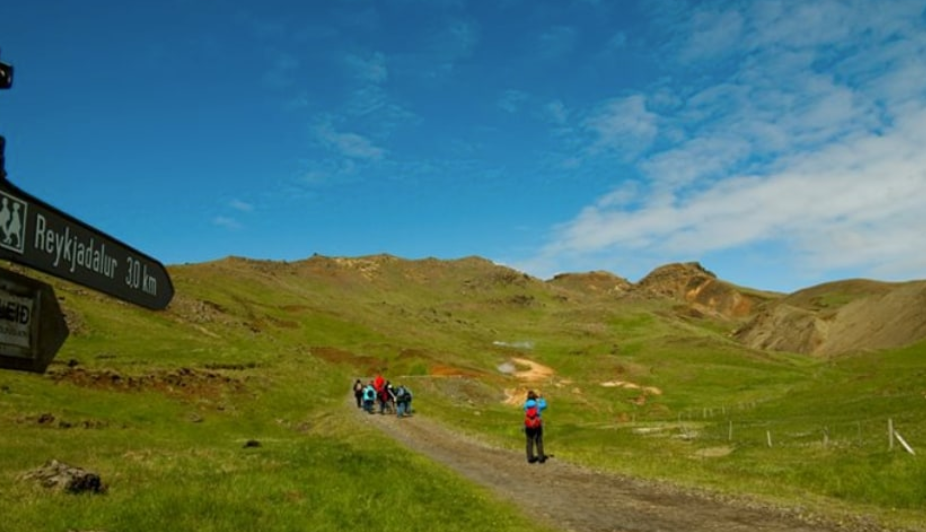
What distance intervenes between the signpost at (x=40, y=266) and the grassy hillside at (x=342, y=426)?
9.84 m

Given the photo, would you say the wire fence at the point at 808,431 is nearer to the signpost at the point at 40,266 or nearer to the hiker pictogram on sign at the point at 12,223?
the signpost at the point at 40,266

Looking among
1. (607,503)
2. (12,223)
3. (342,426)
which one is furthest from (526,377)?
(12,223)

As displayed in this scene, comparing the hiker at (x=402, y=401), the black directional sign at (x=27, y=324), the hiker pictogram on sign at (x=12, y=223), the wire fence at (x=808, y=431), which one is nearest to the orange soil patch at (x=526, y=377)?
the wire fence at (x=808, y=431)

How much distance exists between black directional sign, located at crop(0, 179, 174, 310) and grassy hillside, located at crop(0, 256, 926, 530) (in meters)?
9.33

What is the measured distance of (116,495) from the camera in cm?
1830

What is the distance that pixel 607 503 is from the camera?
68.2 feet

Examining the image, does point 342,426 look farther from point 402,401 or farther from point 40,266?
point 40,266

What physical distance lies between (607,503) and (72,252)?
1800 cm

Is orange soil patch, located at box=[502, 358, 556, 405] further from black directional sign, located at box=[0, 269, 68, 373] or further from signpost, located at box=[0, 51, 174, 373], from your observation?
black directional sign, located at box=[0, 269, 68, 373]

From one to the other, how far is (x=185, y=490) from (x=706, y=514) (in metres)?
14.3

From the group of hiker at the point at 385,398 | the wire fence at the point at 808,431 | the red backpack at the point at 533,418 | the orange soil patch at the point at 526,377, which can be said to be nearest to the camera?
the red backpack at the point at 533,418

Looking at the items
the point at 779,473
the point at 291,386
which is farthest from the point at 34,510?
the point at 291,386

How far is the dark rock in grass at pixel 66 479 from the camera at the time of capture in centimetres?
1859

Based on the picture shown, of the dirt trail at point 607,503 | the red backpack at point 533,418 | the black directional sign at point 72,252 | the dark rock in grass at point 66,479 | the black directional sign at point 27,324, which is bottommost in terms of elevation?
the dirt trail at point 607,503
